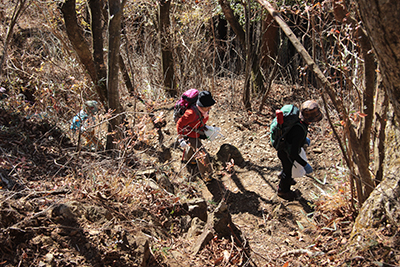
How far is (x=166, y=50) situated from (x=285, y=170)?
15.4 feet

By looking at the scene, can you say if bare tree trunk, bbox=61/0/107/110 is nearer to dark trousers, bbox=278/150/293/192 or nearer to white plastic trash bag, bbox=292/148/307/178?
dark trousers, bbox=278/150/293/192

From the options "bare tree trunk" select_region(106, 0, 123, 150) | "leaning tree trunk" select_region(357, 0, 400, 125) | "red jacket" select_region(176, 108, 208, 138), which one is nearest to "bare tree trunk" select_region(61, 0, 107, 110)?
"bare tree trunk" select_region(106, 0, 123, 150)

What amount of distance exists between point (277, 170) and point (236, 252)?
2212 millimetres

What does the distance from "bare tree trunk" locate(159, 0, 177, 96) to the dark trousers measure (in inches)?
160

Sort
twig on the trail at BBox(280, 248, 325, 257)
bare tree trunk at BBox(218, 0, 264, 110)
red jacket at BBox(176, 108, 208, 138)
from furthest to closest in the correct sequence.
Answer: bare tree trunk at BBox(218, 0, 264, 110)
red jacket at BBox(176, 108, 208, 138)
twig on the trail at BBox(280, 248, 325, 257)

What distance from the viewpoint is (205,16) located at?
7977 millimetres

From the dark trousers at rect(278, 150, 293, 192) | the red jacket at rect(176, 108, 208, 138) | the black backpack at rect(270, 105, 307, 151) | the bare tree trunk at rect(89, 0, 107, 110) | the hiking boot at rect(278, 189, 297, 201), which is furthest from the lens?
the bare tree trunk at rect(89, 0, 107, 110)

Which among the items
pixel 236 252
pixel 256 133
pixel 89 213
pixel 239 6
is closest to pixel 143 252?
pixel 89 213

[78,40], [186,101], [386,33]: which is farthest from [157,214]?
[78,40]

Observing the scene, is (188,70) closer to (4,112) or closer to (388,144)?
(4,112)

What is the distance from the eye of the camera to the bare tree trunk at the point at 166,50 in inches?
278

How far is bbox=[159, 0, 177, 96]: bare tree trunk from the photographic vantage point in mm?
7070

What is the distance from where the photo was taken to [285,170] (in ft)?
13.5

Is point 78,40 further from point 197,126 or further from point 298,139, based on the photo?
point 298,139
